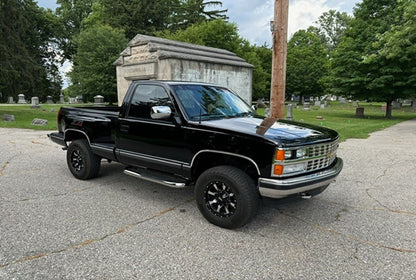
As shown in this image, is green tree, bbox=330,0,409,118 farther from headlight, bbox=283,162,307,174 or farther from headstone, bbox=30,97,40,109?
headstone, bbox=30,97,40,109

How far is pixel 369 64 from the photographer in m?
19.1

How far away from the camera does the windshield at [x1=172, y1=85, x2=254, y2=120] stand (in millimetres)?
4195

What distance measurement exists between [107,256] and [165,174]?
5.15 ft

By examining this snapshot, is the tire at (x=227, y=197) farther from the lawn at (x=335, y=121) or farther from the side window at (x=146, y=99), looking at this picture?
the lawn at (x=335, y=121)

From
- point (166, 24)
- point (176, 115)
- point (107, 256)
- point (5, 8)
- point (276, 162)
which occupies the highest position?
point (166, 24)

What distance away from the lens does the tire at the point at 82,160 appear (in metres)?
5.35

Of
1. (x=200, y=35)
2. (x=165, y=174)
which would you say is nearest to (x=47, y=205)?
(x=165, y=174)

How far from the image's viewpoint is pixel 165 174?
14.2ft

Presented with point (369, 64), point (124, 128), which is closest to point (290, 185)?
A: point (124, 128)

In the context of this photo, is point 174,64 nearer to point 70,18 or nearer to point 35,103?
point 35,103

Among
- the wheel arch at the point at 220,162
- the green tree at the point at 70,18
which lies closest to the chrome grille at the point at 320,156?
the wheel arch at the point at 220,162

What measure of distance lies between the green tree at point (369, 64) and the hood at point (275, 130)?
16.8 metres

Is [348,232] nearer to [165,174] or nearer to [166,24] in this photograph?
[165,174]

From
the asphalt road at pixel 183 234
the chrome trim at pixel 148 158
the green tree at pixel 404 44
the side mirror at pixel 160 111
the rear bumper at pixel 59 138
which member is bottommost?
the asphalt road at pixel 183 234
